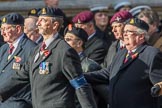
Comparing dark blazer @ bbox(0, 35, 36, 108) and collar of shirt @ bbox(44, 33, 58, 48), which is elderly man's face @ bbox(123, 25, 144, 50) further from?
dark blazer @ bbox(0, 35, 36, 108)

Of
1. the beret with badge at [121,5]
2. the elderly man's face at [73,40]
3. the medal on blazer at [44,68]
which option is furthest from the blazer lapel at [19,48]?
the beret with badge at [121,5]

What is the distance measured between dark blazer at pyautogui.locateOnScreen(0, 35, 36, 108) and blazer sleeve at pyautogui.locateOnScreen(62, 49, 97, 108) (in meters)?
1.06

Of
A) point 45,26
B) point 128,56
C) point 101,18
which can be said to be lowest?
point 101,18

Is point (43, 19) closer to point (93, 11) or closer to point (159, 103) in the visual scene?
point (159, 103)

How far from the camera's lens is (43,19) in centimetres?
980

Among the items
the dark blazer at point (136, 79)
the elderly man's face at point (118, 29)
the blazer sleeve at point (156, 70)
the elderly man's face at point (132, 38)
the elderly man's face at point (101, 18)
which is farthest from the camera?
the elderly man's face at point (101, 18)

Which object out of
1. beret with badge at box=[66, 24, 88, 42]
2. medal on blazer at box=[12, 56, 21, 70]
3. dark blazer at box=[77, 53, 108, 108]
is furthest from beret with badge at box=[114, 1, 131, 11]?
medal on blazer at box=[12, 56, 21, 70]

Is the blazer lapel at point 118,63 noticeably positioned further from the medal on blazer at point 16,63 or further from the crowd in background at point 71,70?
the medal on blazer at point 16,63

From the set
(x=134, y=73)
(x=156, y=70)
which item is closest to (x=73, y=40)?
(x=134, y=73)

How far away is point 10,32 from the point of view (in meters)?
11.2

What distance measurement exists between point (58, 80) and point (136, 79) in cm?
92

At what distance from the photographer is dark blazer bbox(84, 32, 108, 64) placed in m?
12.3

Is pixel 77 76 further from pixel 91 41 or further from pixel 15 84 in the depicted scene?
pixel 91 41

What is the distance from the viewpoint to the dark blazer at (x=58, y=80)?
9.40 metres
